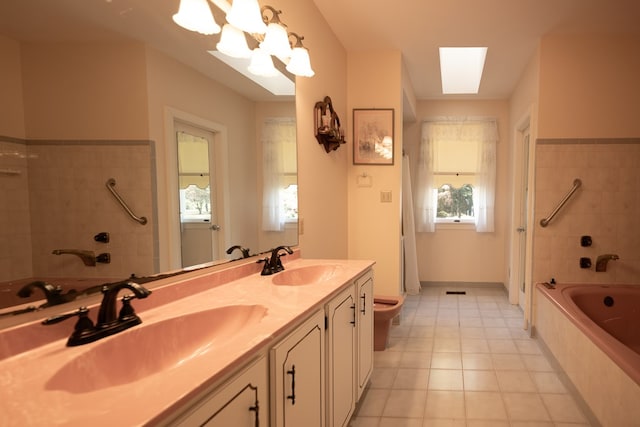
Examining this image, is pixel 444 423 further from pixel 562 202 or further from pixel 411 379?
pixel 562 202

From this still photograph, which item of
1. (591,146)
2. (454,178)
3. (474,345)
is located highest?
(591,146)

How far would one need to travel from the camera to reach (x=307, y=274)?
1975mm

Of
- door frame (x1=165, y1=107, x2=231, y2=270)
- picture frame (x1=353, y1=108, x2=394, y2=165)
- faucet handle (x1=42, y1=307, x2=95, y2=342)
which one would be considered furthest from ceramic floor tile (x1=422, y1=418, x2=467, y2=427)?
picture frame (x1=353, y1=108, x2=394, y2=165)

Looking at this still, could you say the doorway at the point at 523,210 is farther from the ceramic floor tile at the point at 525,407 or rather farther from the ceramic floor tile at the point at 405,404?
the ceramic floor tile at the point at 405,404

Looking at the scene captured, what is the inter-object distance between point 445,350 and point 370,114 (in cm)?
211

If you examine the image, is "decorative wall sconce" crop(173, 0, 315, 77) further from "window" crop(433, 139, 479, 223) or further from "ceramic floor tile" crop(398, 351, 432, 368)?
"window" crop(433, 139, 479, 223)

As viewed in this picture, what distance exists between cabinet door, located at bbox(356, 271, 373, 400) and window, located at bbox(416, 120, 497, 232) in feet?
9.36

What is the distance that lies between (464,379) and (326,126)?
6.53 feet

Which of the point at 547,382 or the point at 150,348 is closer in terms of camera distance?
the point at 150,348

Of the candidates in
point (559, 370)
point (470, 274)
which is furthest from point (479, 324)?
point (470, 274)

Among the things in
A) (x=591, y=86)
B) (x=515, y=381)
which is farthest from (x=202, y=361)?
(x=591, y=86)

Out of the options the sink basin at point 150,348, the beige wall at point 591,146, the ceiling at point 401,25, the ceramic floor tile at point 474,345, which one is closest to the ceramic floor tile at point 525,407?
the ceramic floor tile at point 474,345

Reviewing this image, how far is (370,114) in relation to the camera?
3.21 m

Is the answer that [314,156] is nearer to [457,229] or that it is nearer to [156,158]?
[156,158]
